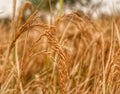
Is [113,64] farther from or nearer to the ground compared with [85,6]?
nearer to the ground

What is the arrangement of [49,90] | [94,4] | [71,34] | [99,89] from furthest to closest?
[71,34] → [94,4] → [49,90] → [99,89]

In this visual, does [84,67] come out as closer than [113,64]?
No

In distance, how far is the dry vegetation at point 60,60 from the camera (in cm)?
93

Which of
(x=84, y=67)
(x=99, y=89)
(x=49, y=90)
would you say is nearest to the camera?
(x=99, y=89)

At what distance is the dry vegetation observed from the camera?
931mm

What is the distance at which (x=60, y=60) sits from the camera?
0.94 m

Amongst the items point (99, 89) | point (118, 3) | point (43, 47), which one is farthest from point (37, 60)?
point (99, 89)

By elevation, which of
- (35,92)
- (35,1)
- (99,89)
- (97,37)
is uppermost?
(35,1)

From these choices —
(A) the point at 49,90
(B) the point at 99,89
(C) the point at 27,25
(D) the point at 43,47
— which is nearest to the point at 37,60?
(D) the point at 43,47

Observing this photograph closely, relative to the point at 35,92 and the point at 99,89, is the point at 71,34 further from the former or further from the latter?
the point at 99,89

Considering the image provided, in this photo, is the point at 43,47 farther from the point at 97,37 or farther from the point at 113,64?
the point at 113,64

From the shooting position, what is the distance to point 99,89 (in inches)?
44.1

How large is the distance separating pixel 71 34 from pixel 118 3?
2.98ft

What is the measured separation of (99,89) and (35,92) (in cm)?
57
